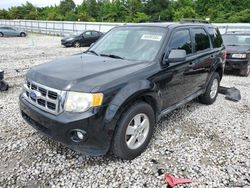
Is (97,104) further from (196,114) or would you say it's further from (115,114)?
(196,114)

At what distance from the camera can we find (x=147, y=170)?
3.03 m

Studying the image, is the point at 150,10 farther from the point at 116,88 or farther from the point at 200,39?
the point at 116,88

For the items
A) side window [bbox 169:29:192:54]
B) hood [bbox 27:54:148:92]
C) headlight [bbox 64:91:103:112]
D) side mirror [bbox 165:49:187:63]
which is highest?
side window [bbox 169:29:192:54]

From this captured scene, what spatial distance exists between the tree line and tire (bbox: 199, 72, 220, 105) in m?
27.7

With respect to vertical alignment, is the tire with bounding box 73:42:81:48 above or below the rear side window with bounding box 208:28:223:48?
below

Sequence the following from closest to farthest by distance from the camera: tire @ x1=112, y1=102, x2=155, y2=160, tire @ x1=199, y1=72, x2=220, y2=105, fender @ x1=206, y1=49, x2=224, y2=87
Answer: tire @ x1=112, y1=102, x2=155, y2=160 → fender @ x1=206, y1=49, x2=224, y2=87 → tire @ x1=199, y1=72, x2=220, y2=105

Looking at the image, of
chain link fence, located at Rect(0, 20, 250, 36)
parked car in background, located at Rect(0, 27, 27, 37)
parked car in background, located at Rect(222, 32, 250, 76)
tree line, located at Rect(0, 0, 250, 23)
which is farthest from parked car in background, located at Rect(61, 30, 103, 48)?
tree line, located at Rect(0, 0, 250, 23)

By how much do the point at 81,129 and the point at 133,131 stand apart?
781mm

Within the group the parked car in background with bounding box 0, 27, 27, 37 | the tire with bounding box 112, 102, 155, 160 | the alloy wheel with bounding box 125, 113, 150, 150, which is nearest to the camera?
the tire with bounding box 112, 102, 155, 160

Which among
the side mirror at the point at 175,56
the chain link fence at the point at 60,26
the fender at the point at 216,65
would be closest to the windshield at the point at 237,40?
the fender at the point at 216,65

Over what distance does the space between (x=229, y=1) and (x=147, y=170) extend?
44.5m

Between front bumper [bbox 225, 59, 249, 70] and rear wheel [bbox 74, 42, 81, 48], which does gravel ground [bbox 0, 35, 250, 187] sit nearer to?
front bumper [bbox 225, 59, 249, 70]

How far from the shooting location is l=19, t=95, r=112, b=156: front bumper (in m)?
2.63

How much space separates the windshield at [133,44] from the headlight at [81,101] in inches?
46.1
